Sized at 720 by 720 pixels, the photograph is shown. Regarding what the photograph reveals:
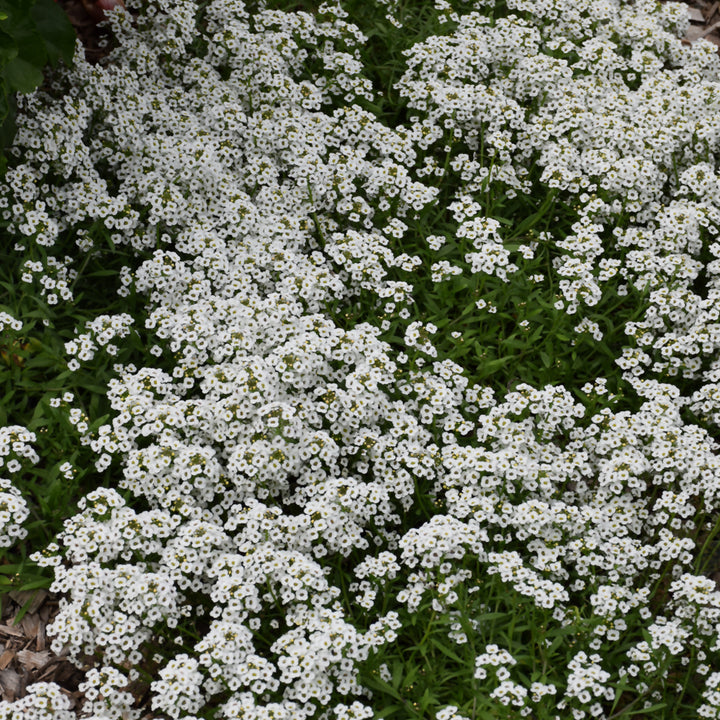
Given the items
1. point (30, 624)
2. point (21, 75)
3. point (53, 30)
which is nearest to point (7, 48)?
point (21, 75)

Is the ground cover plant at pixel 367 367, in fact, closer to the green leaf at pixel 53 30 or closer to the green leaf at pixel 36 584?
the green leaf at pixel 36 584

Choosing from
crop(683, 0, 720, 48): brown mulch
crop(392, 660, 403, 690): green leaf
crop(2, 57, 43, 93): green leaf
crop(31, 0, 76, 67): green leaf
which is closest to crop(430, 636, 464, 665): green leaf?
crop(392, 660, 403, 690): green leaf

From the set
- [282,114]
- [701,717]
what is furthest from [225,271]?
[701,717]

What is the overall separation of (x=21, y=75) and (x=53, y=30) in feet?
2.44

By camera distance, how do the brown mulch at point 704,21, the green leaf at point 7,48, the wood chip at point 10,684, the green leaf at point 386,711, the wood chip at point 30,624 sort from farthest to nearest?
1. the brown mulch at point 704,21
2. the green leaf at point 7,48
3. the wood chip at point 30,624
4. the wood chip at point 10,684
5. the green leaf at point 386,711

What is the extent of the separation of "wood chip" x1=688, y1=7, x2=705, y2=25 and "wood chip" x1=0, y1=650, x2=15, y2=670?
8.20 metres

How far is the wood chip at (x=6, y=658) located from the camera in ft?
16.9

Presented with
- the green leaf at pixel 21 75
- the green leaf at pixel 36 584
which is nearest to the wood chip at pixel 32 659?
the green leaf at pixel 36 584

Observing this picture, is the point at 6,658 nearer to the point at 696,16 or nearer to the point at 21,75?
the point at 21,75

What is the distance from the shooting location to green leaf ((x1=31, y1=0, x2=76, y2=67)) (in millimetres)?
6336

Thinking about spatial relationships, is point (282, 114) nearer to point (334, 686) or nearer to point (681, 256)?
point (681, 256)

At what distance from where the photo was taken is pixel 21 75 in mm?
5797

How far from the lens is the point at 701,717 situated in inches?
192

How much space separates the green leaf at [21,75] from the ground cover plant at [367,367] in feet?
2.12
